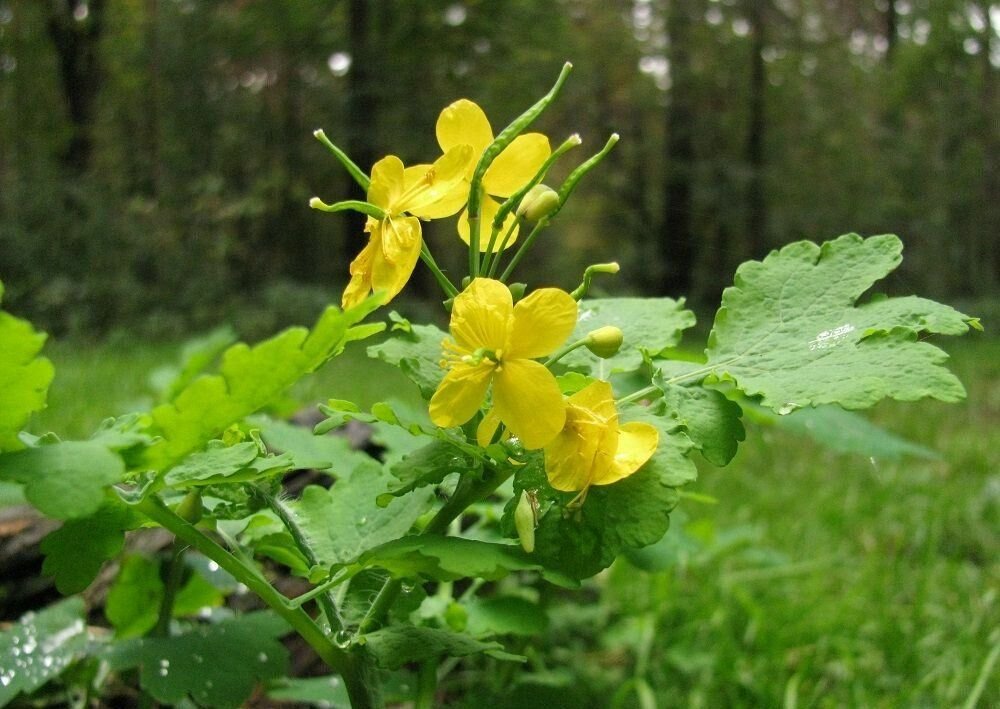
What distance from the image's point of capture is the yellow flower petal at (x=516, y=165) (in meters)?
0.57

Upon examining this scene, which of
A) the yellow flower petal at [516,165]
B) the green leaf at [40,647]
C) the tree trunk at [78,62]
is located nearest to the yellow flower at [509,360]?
the yellow flower petal at [516,165]

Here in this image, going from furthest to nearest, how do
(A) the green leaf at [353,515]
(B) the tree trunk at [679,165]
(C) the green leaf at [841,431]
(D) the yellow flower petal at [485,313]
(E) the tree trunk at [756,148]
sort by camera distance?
(B) the tree trunk at [679,165], (E) the tree trunk at [756,148], (C) the green leaf at [841,431], (A) the green leaf at [353,515], (D) the yellow flower petal at [485,313]

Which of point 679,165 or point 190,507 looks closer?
point 190,507

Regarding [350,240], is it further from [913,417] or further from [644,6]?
[913,417]

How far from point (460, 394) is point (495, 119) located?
26.2 feet

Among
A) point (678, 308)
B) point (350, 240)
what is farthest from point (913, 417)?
point (350, 240)

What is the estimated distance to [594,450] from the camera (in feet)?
1.61

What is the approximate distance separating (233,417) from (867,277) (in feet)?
1.38

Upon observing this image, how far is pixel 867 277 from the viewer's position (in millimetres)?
591

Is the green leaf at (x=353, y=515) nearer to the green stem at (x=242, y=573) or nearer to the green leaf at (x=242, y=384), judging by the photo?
the green stem at (x=242, y=573)

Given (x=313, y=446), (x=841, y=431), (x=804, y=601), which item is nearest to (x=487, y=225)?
(x=313, y=446)

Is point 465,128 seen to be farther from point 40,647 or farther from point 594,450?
point 40,647

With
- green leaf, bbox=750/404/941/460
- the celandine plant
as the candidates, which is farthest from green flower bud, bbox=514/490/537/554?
green leaf, bbox=750/404/941/460

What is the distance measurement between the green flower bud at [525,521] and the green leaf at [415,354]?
0.32 feet
